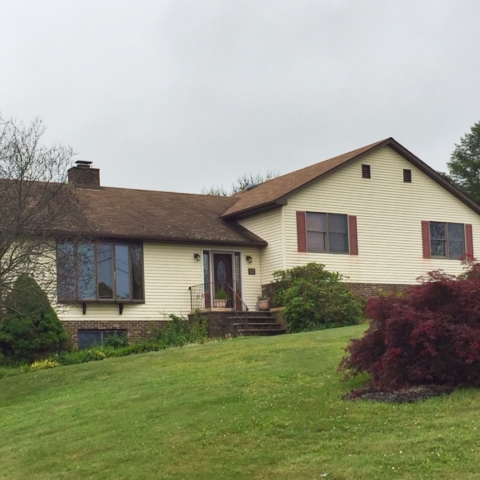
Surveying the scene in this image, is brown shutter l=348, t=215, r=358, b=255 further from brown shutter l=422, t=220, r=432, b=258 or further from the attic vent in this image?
brown shutter l=422, t=220, r=432, b=258

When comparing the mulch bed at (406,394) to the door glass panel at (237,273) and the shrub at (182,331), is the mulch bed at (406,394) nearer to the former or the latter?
the shrub at (182,331)

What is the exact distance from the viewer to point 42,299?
68.7 feet

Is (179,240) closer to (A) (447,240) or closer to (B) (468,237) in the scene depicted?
(A) (447,240)

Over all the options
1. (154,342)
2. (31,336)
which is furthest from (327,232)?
(31,336)

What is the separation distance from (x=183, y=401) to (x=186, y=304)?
49.9 feet

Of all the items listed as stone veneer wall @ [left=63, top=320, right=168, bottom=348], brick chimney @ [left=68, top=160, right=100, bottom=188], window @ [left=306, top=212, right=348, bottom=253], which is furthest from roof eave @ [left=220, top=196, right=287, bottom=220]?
stone veneer wall @ [left=63, top=320, right=168, bottom=348]

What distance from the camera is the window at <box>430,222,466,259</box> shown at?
1308 inches

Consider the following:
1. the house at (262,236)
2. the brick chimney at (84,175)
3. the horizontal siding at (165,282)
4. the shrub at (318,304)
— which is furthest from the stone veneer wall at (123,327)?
the brick chimney at (84,175)

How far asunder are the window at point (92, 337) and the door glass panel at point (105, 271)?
1.04 meters

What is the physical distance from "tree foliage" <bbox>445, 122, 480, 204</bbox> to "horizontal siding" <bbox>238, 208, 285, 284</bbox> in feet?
101

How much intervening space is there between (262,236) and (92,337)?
268 inches

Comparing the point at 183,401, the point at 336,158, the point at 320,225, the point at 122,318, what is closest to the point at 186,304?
the point at 122,318

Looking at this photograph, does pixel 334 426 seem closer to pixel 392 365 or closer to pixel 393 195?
pixel 392 365

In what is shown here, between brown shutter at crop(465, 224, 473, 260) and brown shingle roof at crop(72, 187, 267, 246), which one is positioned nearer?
brown shingle roof at crop(72, 187, 267, 246)
